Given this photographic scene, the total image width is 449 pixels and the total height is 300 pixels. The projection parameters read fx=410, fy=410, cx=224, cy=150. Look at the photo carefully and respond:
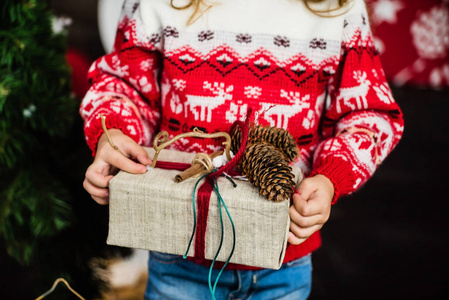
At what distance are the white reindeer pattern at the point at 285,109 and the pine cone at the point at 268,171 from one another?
6.3 inches

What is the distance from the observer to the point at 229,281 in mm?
747

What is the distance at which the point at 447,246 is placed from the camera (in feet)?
5.96

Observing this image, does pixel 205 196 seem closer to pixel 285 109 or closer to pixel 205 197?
pixel 205 197

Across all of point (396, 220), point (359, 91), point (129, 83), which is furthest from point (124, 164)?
point (396, 220)

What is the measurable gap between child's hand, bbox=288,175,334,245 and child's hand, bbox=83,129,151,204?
214 millimetres

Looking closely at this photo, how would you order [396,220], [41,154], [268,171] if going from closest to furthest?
[268,171] → [41,154] → [396,220]

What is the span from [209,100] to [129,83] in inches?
6.9

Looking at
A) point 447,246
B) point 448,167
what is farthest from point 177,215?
point 448,167

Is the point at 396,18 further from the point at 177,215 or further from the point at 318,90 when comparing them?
the point at 177,215

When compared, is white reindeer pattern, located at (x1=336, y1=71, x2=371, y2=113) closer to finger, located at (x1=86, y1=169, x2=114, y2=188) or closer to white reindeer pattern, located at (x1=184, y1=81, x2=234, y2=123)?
white reindeer pattern, located at (x1=184, y1=81, x2=234, y2=123)

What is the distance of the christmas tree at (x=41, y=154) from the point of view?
33.8 inches

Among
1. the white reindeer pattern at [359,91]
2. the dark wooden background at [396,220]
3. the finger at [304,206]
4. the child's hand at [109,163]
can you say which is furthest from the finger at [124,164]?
the dark wooden background at [396,220]

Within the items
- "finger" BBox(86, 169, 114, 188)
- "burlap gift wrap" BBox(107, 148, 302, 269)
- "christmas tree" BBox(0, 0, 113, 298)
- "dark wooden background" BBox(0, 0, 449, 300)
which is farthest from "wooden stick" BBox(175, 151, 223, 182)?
"dark wooden background" BBox(0, 0, 449, 300)

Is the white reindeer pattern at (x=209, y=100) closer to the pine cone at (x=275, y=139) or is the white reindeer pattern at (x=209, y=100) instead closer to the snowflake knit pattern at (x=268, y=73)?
the snowflake knit pattern at (x=268, y=73)
